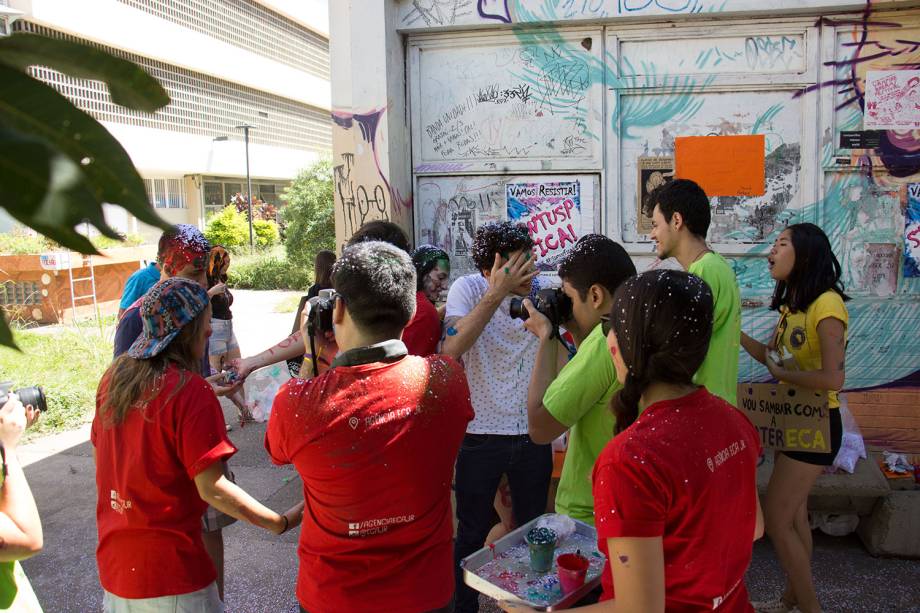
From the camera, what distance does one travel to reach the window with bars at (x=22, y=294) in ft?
38.8

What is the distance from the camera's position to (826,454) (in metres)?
3.37

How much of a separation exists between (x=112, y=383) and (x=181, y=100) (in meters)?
26.8

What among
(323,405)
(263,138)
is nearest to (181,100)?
(263,138)

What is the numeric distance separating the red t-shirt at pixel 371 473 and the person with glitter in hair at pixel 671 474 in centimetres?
56

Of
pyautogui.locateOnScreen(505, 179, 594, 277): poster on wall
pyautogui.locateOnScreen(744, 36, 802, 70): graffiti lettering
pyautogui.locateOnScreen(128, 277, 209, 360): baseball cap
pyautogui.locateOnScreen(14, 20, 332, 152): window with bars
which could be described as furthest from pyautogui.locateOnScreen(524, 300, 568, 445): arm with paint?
pyautogui.locateOnScreen(14, 20, 332, 152): window with bars

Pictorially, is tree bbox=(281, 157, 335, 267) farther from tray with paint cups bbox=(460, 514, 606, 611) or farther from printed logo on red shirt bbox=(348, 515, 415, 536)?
printed logo on red shirt bbox=(348, 515, 415, 536)

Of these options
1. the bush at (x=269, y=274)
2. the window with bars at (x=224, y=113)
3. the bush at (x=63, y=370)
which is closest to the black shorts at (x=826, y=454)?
the bush at (x=63, y=370)

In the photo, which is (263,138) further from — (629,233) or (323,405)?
(323,405)

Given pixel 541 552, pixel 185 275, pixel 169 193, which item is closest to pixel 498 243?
pixel 541 552

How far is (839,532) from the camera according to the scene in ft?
14.3

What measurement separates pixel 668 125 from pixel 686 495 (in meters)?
3.99

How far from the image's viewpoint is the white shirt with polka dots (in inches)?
124

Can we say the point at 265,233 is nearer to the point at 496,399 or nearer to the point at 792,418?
the point at 496,399

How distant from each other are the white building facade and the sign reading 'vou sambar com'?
19352mm
